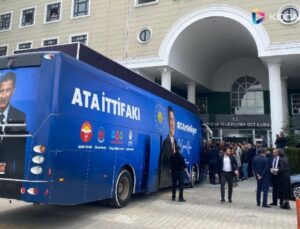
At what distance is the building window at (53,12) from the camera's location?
32.0 meters

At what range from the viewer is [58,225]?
7.19 meters

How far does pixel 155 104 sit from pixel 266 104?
23.9 meters

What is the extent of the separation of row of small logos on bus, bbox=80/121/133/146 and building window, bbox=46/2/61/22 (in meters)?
25.8

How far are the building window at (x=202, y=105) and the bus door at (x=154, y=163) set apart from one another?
79.2 ft

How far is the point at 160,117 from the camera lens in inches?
464

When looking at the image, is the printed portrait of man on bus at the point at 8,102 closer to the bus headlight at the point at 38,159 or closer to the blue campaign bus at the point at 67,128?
the blue campaign bus at the point at 67,128

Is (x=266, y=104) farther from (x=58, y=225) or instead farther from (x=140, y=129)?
(x=58, y=225)

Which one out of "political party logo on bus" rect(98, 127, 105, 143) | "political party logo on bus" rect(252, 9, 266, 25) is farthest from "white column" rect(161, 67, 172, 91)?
"political party logo on bus" rect(98, 127, 105, 143)

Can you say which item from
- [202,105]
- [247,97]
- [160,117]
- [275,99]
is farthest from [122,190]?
[202,105]

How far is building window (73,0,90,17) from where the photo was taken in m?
30.2

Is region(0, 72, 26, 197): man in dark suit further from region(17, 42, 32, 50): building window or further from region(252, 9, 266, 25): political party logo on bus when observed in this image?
region(17, 42, 32, 50): building window

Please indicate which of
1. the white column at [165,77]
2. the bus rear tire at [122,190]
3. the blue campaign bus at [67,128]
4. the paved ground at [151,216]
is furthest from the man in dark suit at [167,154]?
the white column at [165,77]

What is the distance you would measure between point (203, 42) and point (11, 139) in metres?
24.5

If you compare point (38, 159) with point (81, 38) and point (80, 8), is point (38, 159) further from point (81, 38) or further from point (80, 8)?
point (80, 8)
